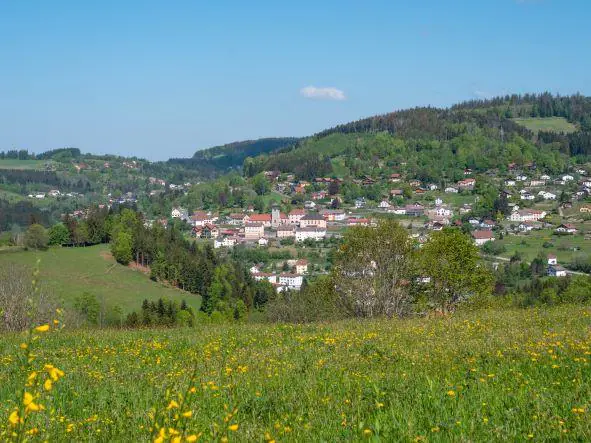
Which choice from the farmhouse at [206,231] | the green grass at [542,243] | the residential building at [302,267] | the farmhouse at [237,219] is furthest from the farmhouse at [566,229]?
the farmhouse at [237,219]

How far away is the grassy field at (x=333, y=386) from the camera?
16.5 feet

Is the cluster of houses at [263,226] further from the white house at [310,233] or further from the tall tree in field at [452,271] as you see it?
the tall tree in field at [452,271]

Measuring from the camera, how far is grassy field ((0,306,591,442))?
5.04m

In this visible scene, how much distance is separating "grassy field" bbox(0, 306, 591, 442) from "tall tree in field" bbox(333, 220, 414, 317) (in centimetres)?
956

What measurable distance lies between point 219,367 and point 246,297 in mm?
68096

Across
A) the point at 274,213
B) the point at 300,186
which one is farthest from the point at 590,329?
the point at 300,186

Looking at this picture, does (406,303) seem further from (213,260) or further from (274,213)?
(274,213)

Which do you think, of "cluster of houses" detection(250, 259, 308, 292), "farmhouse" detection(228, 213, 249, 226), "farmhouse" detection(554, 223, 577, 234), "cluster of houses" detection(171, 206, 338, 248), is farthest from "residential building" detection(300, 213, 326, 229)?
"farmhouse" detection(554, 223, 577, 234)

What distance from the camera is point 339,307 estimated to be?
22.6 metres

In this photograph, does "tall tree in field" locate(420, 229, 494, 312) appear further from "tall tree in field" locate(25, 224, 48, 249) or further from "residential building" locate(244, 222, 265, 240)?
"residential building" locate(244, 222, 265, 240)

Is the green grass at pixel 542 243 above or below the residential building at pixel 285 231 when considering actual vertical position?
below

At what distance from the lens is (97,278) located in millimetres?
72188

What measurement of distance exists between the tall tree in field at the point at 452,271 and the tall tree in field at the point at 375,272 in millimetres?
2765

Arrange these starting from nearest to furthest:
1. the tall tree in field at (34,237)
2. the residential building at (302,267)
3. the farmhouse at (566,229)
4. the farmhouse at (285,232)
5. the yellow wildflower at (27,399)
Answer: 1. the yellow wildflower at (27,399)
2. the tall tree in field at (34,237)
3. the residential building at (302,267)
4. the farmhouse at (566,229)
5. the farmhouse at (285,232)
